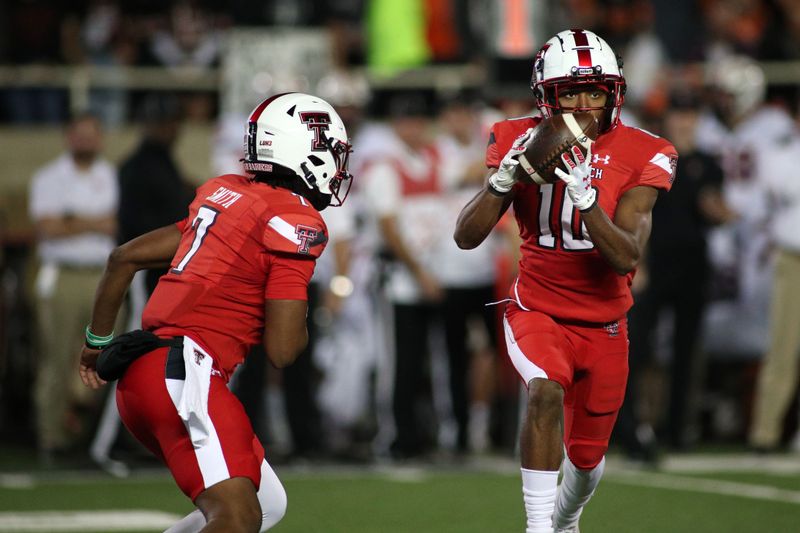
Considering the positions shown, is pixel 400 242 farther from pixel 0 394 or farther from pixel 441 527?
pixel 0 394

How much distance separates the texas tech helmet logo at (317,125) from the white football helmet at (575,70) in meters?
0.94

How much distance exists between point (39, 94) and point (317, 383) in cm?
379

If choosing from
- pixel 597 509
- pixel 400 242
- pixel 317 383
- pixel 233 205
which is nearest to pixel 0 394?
pixel 317 383

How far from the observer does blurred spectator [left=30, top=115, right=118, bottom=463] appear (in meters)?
9.80

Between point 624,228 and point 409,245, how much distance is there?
14.9 feet

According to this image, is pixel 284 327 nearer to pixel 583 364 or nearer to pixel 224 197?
pixel 224 197

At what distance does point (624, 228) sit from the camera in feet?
17.5

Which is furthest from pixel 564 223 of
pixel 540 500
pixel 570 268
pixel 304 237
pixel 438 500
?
pixel 438 500

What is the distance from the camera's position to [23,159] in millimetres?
11648

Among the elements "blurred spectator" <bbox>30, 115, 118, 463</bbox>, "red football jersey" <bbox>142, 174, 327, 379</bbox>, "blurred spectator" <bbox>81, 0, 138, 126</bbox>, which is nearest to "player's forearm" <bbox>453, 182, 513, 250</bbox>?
"red football jersey" <bbox>142, 174, 327, 379</bbox>

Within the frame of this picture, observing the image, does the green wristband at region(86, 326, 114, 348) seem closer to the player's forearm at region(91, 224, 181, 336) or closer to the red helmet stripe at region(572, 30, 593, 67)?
the player's forearm at region(91, 224, 181, 336)

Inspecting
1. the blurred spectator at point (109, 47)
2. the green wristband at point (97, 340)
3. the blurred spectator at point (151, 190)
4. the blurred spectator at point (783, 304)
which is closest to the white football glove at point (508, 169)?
the green wristband at point (97, 340)

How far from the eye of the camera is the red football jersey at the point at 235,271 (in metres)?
4.62

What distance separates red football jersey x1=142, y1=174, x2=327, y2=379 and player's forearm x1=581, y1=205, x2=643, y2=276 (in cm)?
101
